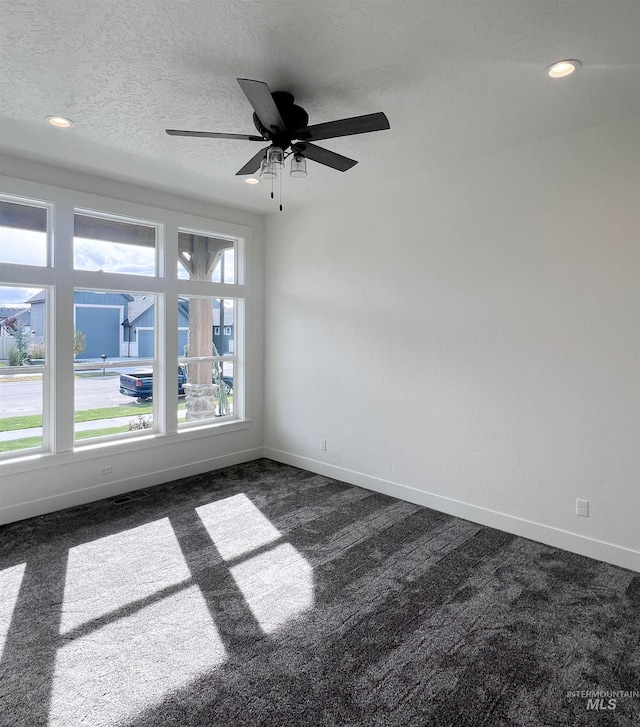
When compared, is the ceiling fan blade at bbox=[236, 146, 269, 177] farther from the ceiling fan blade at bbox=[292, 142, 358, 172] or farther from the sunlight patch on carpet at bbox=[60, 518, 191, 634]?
the sunlight patch on carpet at bbox=[60, 518, 191, 634]

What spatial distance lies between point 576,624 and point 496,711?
2.78 ft

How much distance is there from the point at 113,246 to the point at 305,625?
3662mm

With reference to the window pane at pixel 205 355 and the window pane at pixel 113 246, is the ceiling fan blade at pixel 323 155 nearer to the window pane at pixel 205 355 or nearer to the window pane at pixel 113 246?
the window pane at pixel 113 246

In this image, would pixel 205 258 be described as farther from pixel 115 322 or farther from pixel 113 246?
pixel 115 322

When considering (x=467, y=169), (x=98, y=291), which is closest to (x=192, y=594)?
(x=98, y=291)

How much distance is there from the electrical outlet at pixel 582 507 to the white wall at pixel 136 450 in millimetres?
3477

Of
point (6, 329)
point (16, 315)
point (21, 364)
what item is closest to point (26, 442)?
point (21, 364)

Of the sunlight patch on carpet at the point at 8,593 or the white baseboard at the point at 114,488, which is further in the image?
the white baseboard at the point at 114,488

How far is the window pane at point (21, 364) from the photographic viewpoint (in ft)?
12.1

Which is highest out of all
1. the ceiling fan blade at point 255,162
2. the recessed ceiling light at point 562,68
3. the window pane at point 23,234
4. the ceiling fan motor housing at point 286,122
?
the recessed ceiling light at point 562,68

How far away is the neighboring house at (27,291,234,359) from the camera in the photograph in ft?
13.3

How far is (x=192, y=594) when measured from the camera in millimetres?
2662

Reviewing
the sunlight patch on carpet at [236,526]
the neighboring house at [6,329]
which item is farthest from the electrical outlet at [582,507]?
the neighboring house at [6,329]

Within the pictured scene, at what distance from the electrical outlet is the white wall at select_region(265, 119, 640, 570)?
4 cm
